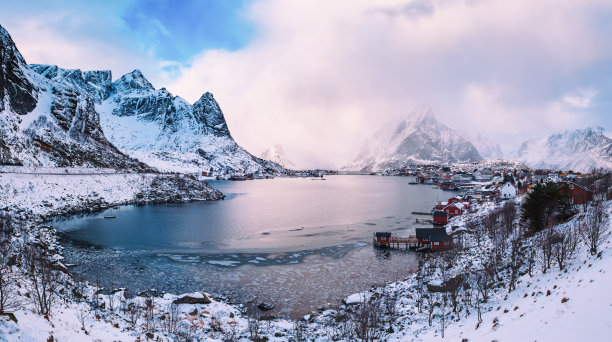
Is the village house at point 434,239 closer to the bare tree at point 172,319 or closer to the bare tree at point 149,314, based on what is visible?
the bare tree at point 172,319

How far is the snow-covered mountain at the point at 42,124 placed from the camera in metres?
96.8

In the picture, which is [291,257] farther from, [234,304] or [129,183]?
[129,183]

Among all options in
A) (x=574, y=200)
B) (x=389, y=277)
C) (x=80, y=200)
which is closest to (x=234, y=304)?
(x=389, y=277)

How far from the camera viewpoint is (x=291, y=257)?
167ft

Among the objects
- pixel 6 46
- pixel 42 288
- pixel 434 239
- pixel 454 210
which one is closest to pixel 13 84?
pixel 6 46

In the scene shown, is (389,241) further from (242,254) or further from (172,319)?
(172,319)

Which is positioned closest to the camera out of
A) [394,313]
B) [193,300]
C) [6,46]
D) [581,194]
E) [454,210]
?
[394,313]

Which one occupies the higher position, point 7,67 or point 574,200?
point 7,67

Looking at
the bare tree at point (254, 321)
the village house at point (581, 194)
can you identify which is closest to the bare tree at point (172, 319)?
the bare tree at point (254, 321)

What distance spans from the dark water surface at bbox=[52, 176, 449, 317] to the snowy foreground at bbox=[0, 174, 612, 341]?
430 centimetres

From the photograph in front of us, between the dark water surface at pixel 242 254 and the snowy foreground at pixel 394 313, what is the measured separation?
14.1 feet

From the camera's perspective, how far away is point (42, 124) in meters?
113

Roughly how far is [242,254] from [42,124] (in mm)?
110126

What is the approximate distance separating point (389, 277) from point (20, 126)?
126525 millimetres
